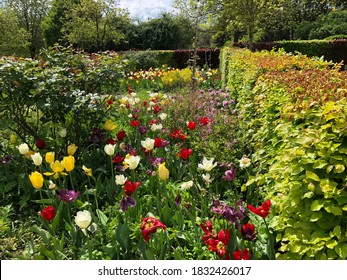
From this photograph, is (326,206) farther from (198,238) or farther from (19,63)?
(19,63)

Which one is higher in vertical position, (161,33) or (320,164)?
(161,33)

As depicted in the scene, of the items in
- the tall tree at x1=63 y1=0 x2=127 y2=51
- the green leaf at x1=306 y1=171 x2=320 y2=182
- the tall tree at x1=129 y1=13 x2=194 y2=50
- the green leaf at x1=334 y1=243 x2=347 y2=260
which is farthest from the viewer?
the tall tree at x1=129 y1=13 x2=194 y2=50

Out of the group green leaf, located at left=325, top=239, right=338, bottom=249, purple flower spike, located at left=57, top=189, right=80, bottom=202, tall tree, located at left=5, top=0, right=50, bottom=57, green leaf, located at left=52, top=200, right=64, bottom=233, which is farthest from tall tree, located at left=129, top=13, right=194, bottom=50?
green leaf, located at left=325, top=239, right=338, bottom=249

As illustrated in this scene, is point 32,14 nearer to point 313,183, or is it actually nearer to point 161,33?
point 161,33

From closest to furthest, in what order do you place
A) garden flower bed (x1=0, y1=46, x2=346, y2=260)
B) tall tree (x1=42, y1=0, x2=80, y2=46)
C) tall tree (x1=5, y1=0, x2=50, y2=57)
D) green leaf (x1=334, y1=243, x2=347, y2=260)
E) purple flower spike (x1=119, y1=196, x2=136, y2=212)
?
green leaf (x1=334, y1=243, x2=347, y2=260), garden flower bed (x1=0, y1=46, x2=346, y2=260), purple flower spike (x1=119, y1=196, x2=136, y2=212), tall tree (x1=42, y1=0, x2=80, y2=46), tall tree (x1=5, y1=0, x2=50, y2=57)

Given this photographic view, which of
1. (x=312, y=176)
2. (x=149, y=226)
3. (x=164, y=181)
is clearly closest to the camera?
(x=312, y=176)

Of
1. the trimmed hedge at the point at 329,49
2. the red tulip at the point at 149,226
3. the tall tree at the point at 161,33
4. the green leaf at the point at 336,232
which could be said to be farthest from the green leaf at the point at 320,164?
the tall tree at the point at 161,33

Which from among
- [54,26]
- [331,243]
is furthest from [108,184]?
[54,26]

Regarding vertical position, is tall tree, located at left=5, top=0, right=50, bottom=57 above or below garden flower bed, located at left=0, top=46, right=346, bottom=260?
above

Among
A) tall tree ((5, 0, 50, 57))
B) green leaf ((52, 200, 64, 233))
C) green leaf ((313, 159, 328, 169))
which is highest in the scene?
tall tree ((5, 0, 50, 57))

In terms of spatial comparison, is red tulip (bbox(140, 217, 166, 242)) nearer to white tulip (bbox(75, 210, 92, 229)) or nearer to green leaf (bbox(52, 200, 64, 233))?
white tulip (bbox(75, 210, 92, 229))

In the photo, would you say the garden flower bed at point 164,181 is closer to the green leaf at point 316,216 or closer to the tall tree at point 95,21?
the green leaf at point 316,216

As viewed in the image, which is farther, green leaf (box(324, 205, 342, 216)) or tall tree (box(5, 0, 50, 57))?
tall tree (box(5, 0, 50, 57))

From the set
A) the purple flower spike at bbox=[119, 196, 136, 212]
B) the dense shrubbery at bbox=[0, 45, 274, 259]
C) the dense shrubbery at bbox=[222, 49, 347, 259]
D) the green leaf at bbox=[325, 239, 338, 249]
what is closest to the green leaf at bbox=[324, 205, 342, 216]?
the dense shrubbery at bbox=[222, 49, 347, 259]
